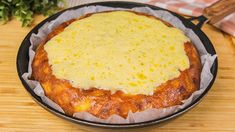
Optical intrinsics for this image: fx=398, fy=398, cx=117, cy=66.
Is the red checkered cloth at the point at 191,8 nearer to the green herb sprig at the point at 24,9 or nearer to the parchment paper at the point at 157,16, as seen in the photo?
the parchment paper at the point at 157,16

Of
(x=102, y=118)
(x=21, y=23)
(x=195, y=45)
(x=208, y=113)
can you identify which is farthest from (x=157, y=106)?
(x=21, y=23)

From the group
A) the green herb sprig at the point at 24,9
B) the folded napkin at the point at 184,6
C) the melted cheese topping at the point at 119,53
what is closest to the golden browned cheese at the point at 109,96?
the melted cheese topping at the point at 119,53

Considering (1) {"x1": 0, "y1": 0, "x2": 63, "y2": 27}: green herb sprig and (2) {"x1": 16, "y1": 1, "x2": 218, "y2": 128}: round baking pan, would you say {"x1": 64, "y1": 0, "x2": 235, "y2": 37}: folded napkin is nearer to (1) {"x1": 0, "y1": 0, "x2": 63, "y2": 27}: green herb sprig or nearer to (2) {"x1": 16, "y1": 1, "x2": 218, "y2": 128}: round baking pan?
(1) {"x1": 0, "y1": 0, "x2": 63, "y2": 27}: green herb sprig

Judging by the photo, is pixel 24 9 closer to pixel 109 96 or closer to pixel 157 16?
pixel 157 16

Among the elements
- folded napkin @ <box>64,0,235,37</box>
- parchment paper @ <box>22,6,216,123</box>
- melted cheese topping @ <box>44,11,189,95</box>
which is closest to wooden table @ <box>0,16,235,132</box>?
parchment paper @ <box>22,6,216,123</box>

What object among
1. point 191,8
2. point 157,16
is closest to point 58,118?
point 157,16

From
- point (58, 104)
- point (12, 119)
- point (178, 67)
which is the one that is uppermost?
point (178, 67)

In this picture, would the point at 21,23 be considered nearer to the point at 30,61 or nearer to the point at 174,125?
the point at 30,61
